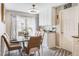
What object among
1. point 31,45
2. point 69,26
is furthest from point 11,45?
point 69,26

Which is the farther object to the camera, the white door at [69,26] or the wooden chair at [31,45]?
the wooden chair at [31,45]

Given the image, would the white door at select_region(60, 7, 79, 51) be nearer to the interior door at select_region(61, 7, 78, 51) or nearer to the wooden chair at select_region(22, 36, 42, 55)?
the interior door at select_region(61, 7, 78, 51)

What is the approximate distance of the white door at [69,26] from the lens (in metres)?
2.15

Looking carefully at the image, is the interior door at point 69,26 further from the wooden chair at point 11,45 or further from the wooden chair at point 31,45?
the wooden chair at point 11,45

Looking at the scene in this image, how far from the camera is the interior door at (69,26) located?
215cm

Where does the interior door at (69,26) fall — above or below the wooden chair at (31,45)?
above

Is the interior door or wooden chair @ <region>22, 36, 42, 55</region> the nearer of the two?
the interior door

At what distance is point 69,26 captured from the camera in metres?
2.29

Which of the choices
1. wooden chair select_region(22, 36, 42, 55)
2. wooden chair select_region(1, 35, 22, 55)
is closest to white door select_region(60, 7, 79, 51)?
wooden chair select_region(22, 36, 42, 55)

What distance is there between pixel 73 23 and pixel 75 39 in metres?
0.40

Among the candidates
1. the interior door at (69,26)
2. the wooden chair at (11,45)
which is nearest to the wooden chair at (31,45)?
the wooden chair at (11,45)

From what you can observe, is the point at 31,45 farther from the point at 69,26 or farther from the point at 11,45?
the point at 69,26

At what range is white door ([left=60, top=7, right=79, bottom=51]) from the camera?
84.8 inches

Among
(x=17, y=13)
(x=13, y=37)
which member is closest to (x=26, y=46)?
(x=13, y=37)
